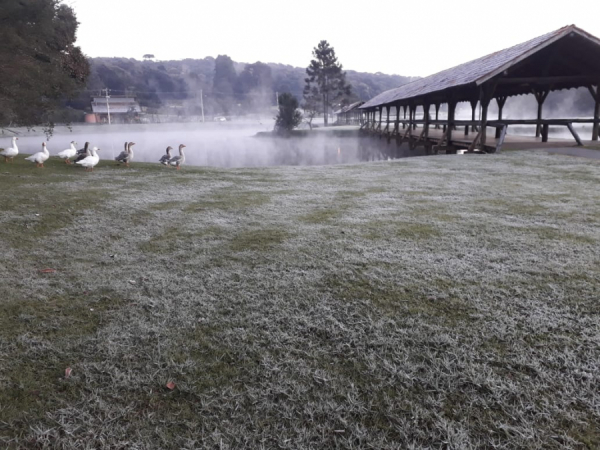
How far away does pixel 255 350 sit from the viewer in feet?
7.67

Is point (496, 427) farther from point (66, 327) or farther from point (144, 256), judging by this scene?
point (144, 256)

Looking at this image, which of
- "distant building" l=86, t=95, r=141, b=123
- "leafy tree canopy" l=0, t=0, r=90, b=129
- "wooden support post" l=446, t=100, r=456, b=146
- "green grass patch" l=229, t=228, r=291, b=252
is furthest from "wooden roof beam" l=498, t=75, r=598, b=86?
"distant building" l=86, t=95, r=141, b=123

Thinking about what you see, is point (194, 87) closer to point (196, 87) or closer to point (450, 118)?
point (196, 87)

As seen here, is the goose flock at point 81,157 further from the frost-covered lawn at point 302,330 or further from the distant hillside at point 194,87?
the distant hillside at point 194,87

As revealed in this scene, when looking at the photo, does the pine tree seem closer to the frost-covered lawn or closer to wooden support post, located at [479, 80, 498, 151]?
wooden support post, located at [479, 80, 498, 151]

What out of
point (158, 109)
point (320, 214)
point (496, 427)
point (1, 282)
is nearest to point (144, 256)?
point (1, 282)

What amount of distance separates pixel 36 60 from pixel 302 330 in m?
13.0

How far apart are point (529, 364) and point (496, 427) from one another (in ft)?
1.74

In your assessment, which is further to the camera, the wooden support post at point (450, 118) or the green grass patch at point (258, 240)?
the wooden support post at point (450, 118)

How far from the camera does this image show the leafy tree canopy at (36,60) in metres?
10.2

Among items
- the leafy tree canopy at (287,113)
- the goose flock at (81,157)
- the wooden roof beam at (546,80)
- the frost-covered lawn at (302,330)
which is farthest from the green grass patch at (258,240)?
the leafy tree canopy at (287,113)

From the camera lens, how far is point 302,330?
2539 millimetres

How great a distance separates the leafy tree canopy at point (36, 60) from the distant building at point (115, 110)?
2280 inches

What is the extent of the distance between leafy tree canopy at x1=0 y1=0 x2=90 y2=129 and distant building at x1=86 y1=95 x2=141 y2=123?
57.9 meters
